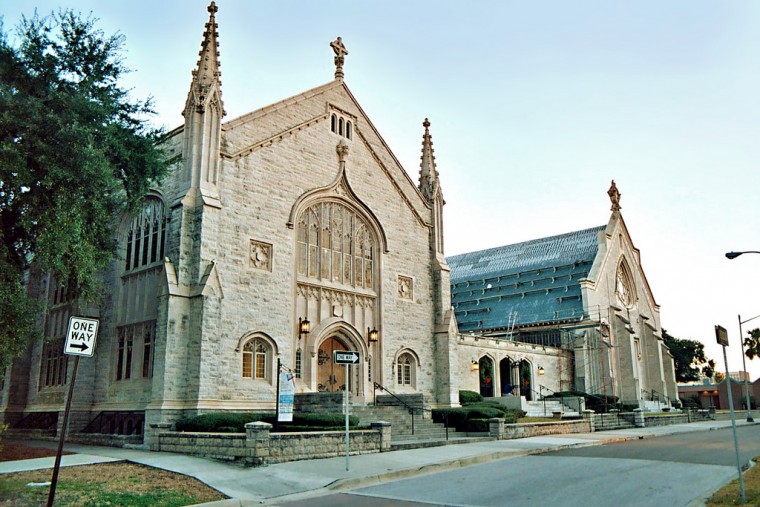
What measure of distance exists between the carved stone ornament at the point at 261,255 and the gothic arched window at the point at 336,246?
1.88 meters

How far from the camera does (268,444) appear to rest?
53.8 ft

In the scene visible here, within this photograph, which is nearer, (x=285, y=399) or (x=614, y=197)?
(x=285, y=399)

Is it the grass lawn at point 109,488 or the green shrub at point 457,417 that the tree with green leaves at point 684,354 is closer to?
the green shrub at point 457,417

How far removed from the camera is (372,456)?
18188 mm

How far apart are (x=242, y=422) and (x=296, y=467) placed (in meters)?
4.06

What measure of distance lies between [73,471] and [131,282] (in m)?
11.0

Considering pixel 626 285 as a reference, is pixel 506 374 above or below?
below

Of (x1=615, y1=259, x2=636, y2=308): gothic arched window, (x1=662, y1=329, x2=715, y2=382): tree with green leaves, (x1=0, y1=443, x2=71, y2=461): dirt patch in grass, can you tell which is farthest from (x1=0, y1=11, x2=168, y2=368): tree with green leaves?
(x1=662, y1=329, x2=715, y2=382): tree with green leaves

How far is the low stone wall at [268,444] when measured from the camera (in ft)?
53.4

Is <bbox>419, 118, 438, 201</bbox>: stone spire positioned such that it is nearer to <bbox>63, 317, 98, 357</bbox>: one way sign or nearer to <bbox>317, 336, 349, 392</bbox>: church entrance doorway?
<bbox>317, 336, 349, 392</bbox>: church entrance doorway

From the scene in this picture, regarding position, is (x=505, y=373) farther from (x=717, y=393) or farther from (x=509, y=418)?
(x=717, y=393)

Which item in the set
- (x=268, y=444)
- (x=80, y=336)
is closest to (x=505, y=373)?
(x=268, y=444)

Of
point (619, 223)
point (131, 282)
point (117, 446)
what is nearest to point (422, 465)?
point (117, 446)

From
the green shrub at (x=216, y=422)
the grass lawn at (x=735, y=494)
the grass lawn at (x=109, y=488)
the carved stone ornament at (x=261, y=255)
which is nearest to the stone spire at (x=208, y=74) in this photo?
the carved stone ornament at (x=261, y=255)
